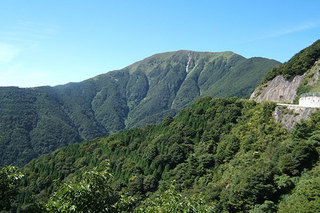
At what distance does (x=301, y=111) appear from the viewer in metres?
31.9

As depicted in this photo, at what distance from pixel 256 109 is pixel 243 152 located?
399 inches

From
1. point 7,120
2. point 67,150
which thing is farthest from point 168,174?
point 7,120

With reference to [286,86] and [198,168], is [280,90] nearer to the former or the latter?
[286,86]

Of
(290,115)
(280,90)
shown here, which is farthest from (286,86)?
(290,115)

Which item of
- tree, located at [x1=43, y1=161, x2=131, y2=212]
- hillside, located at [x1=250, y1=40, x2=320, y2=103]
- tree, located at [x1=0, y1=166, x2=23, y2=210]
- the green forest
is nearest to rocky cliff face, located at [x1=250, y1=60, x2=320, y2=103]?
hillside, located at [x1=250, y1=40, x2=320, y2=103]

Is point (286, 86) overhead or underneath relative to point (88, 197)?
overhead

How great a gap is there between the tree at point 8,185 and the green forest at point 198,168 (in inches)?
13.5

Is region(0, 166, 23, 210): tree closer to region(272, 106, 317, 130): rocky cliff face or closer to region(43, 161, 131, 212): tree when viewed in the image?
region(43, 161, 131, 212): tree

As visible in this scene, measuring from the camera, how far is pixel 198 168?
3997cm

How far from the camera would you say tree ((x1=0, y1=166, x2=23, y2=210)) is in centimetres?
1008

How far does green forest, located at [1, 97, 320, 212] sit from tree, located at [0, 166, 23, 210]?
1.13 feet

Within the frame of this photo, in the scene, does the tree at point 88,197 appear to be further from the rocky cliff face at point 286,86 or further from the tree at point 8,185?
the rocky cliff face at point 286,86

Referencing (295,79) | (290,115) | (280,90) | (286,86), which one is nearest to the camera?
(290,115)

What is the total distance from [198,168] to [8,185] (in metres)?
33.2
